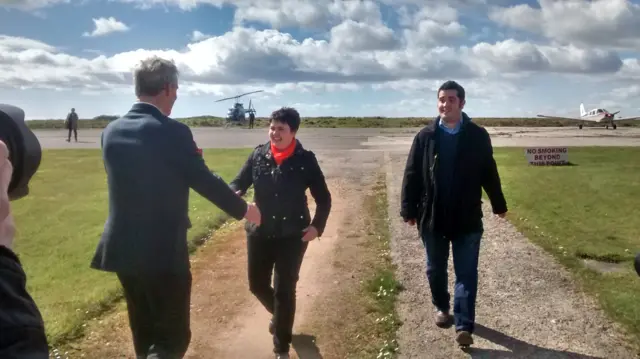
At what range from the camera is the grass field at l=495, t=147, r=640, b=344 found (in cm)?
700

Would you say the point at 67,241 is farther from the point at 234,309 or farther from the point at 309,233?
the point at 309,233

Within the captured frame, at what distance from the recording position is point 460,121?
5523 mm

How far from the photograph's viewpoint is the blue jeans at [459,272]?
5379mm

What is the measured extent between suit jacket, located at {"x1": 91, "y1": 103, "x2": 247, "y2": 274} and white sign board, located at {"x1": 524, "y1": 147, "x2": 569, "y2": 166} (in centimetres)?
1939

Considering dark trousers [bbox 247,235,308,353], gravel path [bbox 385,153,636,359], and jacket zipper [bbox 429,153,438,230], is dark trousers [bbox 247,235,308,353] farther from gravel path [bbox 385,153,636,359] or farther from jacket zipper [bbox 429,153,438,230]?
jacket zipper [bbox 429,153,438,230]

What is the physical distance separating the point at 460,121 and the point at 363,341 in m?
2.16

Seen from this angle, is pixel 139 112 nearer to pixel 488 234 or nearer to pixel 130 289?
pixel 130 289

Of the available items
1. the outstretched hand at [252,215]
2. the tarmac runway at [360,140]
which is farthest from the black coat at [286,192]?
the tarmac runway at [360,140]

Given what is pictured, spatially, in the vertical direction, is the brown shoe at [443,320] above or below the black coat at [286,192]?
below

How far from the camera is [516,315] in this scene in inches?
239

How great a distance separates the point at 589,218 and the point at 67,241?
30.2 feet

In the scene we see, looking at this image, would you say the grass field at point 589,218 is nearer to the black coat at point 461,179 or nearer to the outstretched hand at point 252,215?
the black coat at point 461,179

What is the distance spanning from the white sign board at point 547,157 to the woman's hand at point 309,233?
17925mm

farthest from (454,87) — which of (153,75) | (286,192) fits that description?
(153,75)
